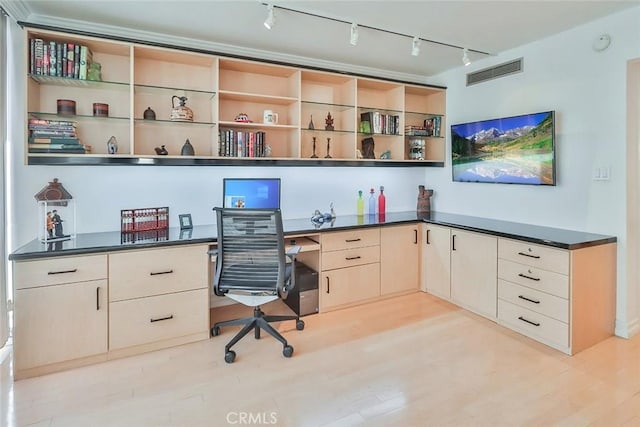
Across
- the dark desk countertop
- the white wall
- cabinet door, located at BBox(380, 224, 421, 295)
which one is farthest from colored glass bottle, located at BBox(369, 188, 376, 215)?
the white wall

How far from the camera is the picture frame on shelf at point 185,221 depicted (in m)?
3.15

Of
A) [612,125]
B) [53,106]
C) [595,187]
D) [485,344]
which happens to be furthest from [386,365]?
[53,106]

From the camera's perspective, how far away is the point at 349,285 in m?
3.46

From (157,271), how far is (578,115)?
3546 mm

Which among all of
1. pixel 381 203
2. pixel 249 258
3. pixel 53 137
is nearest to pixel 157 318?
pixel 249 258

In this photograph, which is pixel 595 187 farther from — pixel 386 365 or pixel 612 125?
pixel 386 365

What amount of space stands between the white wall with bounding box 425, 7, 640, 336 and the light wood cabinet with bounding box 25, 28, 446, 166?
922 millimetres

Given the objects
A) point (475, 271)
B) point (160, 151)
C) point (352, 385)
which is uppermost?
point (160, 151)

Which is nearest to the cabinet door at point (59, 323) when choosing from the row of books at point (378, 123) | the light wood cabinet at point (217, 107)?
the light wood cabinet at point (217, 107)

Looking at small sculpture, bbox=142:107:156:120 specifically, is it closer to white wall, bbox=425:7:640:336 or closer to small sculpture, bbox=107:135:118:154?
small sculpture, bbox=107:135:118:154

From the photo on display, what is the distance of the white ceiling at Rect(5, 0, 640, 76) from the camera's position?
2.55 meters

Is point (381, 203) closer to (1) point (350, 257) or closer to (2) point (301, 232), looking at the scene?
(1) point (350, 257)

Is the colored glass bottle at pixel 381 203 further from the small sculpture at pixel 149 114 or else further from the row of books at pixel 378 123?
the small sculpture at pixel 149 114

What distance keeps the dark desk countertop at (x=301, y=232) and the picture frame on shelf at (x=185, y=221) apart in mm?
55
